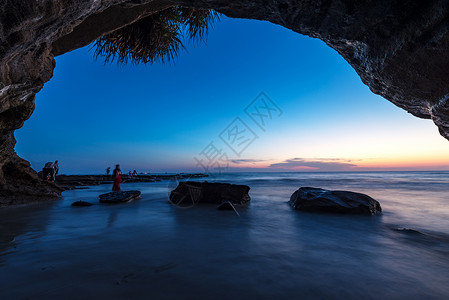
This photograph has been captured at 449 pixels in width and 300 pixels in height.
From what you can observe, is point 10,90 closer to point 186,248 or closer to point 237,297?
point 186,248

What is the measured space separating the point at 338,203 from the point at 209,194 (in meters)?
3.35

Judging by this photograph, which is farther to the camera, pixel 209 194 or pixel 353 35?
pixel 209 194

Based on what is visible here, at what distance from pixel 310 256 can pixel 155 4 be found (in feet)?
17.0

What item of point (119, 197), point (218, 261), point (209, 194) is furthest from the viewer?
point (119, 197)

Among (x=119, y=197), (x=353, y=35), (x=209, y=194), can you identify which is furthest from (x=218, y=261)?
(x=119, y=197)

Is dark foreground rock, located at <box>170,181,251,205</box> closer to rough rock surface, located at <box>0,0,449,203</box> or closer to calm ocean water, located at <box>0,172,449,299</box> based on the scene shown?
calm ocean water, located at <box>0,172,449,299</box>

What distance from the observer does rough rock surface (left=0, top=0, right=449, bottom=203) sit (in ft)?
5.86

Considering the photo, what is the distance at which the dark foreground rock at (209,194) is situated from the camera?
6.09 metres

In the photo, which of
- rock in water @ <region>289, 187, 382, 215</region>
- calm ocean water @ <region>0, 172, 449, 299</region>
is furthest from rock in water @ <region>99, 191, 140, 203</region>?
rock in water @ <region>289, 187, 382, 215</region>

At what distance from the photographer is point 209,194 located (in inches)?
243

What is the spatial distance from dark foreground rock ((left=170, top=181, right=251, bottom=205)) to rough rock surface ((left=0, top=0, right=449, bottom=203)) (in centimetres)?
413

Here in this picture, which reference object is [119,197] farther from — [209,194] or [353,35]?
[353,35]

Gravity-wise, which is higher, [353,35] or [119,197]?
[353,35]

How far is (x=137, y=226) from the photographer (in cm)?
342
